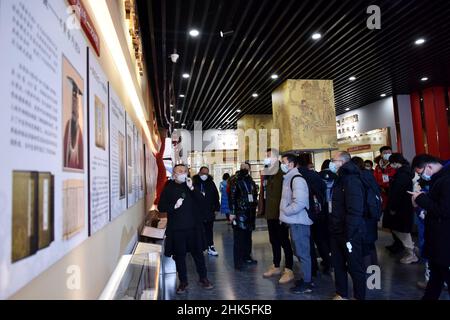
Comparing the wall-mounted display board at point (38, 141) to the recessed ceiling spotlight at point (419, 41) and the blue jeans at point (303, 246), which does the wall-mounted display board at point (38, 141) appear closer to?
the blue jeans at point (303, 246)

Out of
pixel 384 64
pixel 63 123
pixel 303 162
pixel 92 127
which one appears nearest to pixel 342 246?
pixel 303 162

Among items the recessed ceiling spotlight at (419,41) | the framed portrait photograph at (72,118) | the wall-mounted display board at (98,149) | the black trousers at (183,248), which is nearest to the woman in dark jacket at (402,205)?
the recessed ceiling spotlight at (419,41)

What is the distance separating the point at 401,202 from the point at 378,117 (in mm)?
7167

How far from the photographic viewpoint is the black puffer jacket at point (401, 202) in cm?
485

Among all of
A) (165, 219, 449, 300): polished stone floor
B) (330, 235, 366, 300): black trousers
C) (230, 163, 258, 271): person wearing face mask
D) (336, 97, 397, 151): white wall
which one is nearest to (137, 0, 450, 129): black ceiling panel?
(336, 97, 397, 151): white wall

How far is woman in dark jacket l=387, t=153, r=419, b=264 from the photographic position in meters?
4.83

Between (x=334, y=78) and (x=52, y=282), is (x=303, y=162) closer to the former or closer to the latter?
(x=52, y=282)

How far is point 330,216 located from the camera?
3.29 metres

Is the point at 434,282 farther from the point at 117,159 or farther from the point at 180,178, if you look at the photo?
the point at 117,159

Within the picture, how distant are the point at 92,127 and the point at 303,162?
10.8 feet

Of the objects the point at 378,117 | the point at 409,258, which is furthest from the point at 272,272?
the point at 378,117

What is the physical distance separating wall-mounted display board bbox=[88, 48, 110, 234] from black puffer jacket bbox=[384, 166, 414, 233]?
4391 millimetres

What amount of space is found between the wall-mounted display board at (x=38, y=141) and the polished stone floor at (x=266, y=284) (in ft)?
8.71

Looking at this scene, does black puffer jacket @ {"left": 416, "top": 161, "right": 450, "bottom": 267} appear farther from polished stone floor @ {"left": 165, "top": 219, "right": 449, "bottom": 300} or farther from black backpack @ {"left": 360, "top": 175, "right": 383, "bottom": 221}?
polished stone floor @ {"left": 165, "top": 219, "right": 449, "bottom": 300}
